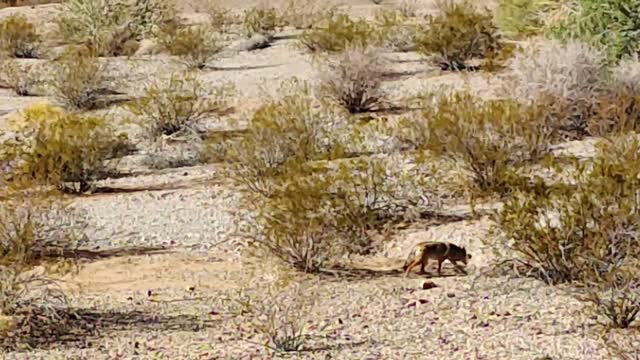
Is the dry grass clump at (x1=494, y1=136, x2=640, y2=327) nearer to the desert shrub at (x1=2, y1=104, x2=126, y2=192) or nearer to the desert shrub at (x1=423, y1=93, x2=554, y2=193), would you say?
the desert shrub at (x1=423, y1=93, x2=554, y2=193)

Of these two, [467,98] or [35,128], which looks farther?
[35,128]

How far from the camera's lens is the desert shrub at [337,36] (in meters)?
25.2

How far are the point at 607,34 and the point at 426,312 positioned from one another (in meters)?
12.0

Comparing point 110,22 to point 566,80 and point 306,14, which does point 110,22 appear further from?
point 566,80

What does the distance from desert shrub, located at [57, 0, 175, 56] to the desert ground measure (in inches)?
607

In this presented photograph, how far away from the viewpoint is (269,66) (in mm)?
25750

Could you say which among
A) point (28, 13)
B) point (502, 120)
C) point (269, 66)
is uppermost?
point (502, 120)

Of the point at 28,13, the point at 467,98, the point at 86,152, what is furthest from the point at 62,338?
the point at 28,13

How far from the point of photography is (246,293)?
9.72 m

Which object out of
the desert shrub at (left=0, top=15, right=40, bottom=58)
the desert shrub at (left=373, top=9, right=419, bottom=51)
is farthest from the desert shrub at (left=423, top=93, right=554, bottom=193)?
the desert shrub at (left=0, top=15, right=40, bottom=58)

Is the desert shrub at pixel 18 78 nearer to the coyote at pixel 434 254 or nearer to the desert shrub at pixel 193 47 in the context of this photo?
the desert shrub at pixel 193 47

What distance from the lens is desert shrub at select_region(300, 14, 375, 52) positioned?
25219 millimetres

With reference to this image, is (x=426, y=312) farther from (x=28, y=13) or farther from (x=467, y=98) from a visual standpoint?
(x=28, y=13)

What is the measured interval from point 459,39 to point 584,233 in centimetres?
1481
